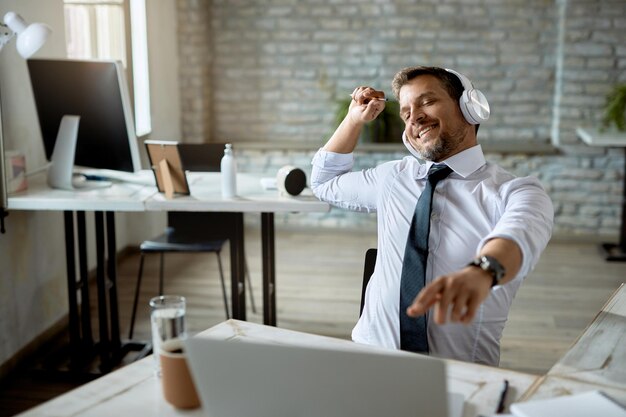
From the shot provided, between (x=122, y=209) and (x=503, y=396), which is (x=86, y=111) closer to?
(x=122, y=209)

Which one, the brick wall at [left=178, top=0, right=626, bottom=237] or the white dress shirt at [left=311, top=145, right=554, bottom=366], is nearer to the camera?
the white dress shirt at [left=311, top=145, right=554, bottom=366]

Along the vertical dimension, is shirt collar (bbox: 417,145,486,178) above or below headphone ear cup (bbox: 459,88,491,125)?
below

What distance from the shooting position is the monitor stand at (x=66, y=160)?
129 inches

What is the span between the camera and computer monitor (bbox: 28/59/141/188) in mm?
3215

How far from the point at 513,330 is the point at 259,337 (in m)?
2.53

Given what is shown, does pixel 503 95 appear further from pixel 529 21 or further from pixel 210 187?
pixel 210 187

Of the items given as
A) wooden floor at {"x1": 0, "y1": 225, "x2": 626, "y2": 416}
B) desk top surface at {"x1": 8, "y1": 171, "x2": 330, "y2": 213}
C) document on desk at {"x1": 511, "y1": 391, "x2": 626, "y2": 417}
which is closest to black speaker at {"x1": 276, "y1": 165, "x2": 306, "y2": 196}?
desk top surface at {"x1": 8, "y1": 171, "x2": 330, "y2": 213}

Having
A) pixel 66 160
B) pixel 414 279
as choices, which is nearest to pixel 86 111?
pixel 66 160

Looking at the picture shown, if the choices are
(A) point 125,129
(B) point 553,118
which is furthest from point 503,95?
(A) point 125,129

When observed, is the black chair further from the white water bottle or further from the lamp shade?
the lamp shade

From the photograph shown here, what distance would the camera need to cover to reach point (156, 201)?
319 centimetres

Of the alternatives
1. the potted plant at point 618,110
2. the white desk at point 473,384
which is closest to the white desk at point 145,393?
the white desk at point 473,384

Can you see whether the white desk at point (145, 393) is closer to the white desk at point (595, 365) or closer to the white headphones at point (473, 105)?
the white desk at point (595, 365)

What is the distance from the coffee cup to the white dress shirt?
2.48 ft
